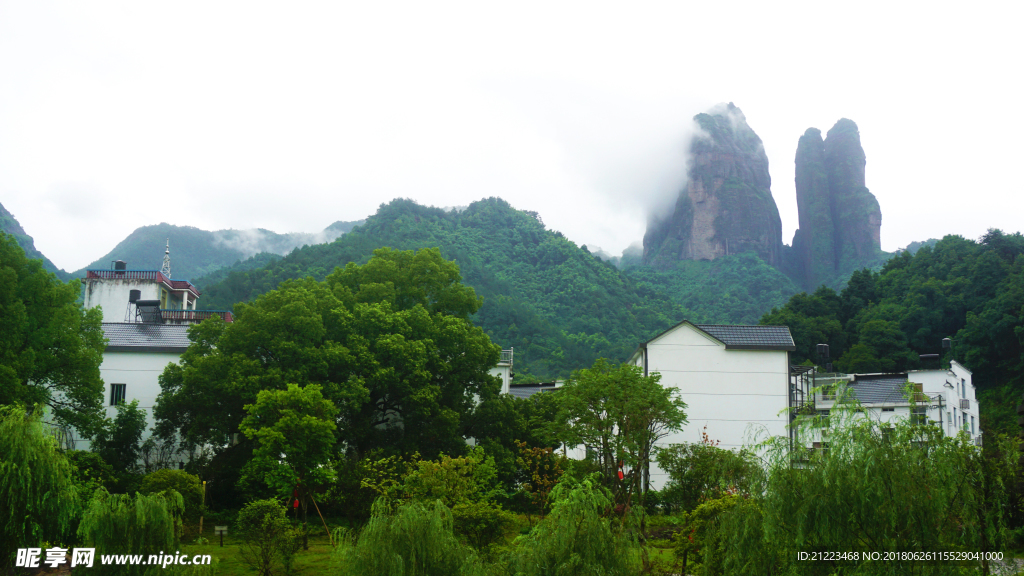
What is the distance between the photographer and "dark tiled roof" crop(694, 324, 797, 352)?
32.2 metres

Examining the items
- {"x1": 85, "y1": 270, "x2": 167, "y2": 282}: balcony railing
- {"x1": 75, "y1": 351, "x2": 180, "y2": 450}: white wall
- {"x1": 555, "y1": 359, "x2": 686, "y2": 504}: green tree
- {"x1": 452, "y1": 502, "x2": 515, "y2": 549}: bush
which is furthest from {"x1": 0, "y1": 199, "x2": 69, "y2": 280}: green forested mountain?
{"x1": 452, "y1": 502, "x2": 515, "y2": 549}: bush

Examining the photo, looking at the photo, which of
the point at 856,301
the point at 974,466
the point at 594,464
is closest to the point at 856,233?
the point at 856,301

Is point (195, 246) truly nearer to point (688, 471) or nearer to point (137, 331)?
point (137, 331)

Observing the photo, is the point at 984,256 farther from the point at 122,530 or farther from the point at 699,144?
the point at 699,144

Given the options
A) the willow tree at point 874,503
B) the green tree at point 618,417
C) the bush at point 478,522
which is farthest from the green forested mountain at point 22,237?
the willow tree at point 874,503

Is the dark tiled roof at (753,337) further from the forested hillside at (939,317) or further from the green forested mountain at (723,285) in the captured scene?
the green forested mountain at (723,285)

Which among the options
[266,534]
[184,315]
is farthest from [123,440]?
[266,534]

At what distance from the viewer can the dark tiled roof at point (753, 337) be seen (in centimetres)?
3222

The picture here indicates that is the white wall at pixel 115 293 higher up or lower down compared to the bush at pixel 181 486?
higher up

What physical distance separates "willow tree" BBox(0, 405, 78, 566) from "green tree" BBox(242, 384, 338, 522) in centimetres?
690

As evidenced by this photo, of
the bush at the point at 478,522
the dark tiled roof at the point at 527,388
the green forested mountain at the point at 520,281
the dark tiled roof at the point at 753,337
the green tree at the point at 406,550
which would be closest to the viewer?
the green tree at the point at 406,550

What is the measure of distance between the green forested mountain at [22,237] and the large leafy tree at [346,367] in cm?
4311

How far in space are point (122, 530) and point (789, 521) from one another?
11963 mm

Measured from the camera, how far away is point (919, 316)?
171 ft
